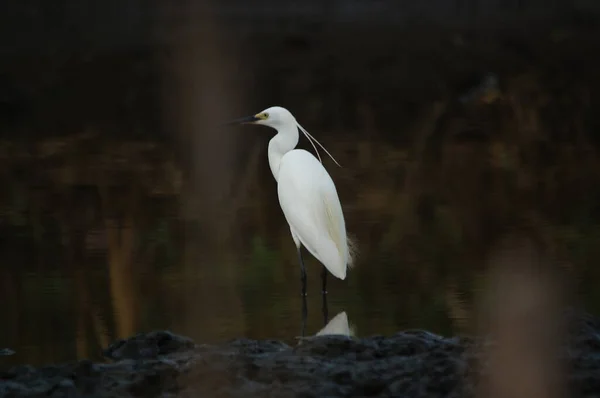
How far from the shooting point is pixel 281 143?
19.4 feet

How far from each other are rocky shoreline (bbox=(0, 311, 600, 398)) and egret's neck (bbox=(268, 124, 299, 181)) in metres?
1.73

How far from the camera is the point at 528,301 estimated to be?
495cm

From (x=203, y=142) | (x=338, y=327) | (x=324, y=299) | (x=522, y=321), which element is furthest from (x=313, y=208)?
(x=203, y=142)

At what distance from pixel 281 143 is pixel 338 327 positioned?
1353mm

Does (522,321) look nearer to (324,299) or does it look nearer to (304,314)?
(304,314)

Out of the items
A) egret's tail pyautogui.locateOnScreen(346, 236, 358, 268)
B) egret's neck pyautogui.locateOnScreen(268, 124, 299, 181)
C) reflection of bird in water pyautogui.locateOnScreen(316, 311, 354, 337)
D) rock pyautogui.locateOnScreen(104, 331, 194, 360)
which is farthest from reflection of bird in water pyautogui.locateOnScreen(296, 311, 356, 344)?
egret's neck pyautogui.locateOnScreen(268, 124, 299, 181)

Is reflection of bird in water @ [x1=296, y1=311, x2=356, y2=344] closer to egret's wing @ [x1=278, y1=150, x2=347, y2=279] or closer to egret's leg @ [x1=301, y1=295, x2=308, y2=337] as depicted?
egret's leg @ [x1=301, y1=295, x2=308, y2=337]

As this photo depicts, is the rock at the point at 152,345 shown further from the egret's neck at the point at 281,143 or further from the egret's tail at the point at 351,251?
the egret's neck at the point at 281,143

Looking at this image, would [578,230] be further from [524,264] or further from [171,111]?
[171,111]

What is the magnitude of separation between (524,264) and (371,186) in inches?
87.7

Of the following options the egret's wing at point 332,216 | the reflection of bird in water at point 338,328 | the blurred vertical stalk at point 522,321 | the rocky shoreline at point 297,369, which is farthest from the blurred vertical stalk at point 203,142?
the blurred vertical stalk at point 522,321

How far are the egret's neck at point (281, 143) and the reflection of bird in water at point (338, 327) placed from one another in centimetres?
119

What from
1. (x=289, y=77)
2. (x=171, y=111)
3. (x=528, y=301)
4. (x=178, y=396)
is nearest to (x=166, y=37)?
(x=289, y=77)

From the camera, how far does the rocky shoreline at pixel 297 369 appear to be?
12.2ft
